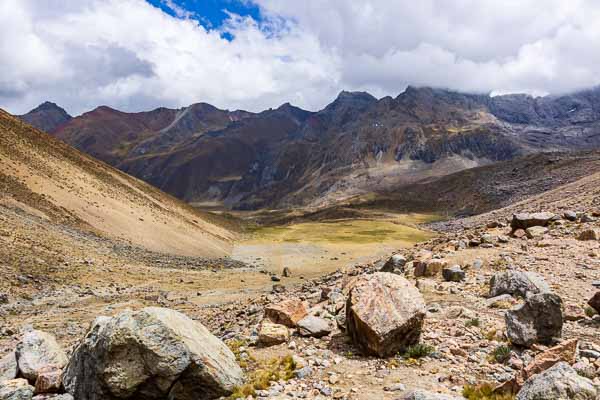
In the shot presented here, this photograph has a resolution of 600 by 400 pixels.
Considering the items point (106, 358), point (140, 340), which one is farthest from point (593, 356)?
point (106, 358)

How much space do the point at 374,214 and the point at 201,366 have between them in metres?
173

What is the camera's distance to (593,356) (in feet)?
31.6

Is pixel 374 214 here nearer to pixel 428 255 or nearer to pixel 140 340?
pixel 428 255

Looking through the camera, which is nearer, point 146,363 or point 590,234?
point 146,363

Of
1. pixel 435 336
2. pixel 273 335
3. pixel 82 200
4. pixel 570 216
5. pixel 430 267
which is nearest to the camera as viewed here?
pixel 435 336

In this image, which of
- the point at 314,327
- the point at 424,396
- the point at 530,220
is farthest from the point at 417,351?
the point at 530,220

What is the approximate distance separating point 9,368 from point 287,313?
28.4ft

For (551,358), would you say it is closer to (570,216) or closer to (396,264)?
(396,264)

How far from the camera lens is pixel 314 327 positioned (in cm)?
1314

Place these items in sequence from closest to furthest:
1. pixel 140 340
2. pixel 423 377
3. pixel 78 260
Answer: pixel 140 340, pixel 423 377, pixel 78 260

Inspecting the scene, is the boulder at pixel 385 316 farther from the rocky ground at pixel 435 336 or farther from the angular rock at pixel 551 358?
the angular rock at pixel 551 358

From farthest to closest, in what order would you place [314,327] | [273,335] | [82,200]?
[82,200] → [314,327] → [273,335]

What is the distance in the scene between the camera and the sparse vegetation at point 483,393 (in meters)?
8.39

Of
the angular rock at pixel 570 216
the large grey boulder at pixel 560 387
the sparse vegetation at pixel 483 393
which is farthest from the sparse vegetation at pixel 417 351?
the angular rock at pixel 570 216
